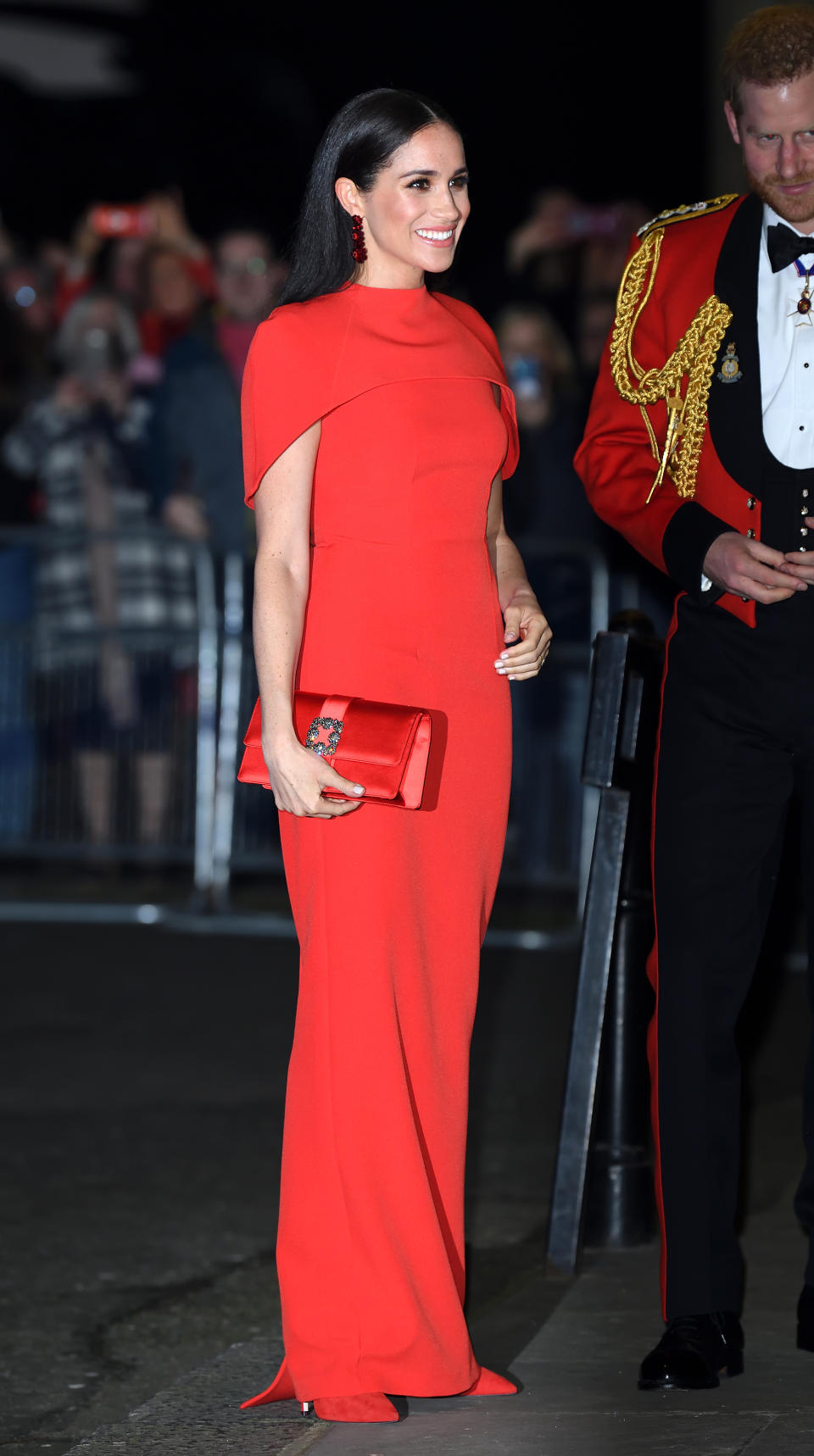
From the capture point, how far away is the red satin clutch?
317 cm

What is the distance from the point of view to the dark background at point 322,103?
13930mm

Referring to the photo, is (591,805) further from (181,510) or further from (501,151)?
(501,151)

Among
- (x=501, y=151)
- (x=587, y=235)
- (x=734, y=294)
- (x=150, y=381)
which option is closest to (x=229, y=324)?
(x=150, y=381)

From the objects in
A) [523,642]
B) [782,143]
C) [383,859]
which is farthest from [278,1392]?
[782,143]

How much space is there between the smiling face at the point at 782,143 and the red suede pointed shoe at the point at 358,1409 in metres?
1.94

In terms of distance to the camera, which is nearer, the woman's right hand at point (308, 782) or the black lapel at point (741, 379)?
the woman's right hand at point (308, 782)

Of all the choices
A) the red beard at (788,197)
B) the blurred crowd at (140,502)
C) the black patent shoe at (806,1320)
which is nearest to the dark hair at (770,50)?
the red beard at (788,197)

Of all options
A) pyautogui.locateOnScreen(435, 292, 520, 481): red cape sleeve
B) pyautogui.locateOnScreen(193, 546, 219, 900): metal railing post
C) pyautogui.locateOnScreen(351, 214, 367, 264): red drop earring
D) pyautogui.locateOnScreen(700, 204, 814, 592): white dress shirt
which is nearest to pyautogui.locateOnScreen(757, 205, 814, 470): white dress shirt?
pyautogui.locateOnScreen(700, 204, 814, 592): white dress shirt

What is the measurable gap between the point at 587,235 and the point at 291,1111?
794 centimetres

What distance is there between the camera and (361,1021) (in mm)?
3303

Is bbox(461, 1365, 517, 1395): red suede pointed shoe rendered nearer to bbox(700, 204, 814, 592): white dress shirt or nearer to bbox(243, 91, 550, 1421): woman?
bbox(243, 91, 550, 1421): woman

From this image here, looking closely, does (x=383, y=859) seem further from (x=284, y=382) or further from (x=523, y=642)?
(x=284, y=382)

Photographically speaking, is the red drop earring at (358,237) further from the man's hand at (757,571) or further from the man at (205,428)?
the man at (205,428)

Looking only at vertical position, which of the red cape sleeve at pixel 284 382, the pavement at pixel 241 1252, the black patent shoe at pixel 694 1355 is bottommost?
the pavement at pixel 241 1252
